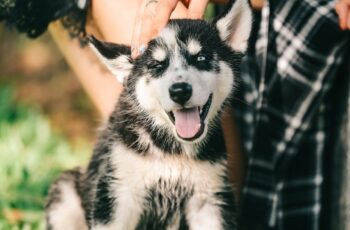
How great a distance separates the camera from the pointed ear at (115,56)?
258cm

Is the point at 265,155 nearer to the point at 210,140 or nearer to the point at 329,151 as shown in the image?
the point at 329,151

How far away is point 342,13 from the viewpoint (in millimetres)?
2900

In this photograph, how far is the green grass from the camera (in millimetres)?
3434

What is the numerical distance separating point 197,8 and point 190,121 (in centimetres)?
46

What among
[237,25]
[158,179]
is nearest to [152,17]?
[237,25]

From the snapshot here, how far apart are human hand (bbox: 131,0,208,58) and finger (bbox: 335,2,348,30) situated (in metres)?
0.59

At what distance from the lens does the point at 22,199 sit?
3.50 metres

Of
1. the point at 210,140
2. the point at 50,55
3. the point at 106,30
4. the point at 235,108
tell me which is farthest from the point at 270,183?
the point at 50,55

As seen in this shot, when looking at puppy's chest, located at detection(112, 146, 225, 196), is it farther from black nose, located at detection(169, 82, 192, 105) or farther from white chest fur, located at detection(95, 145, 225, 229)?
black nose, located at detection(169, 82, 192, 105)

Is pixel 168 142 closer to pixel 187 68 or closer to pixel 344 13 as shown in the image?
pixel 187 68

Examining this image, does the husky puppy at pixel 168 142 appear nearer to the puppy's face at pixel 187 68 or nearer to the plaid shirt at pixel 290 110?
the puppy's face at pixel 187 68

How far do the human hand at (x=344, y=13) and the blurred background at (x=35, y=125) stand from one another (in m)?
1.57

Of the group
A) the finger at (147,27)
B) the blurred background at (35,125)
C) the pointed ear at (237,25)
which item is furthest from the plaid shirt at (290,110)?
the blurred background at (35,125)

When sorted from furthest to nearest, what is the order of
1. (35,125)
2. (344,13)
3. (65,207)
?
(35,125) < (65,207) < (344,13)
